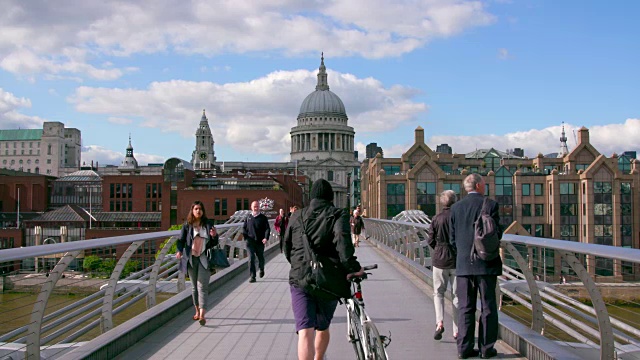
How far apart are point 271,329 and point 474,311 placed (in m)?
3.05

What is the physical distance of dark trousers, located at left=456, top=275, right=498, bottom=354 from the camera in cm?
673

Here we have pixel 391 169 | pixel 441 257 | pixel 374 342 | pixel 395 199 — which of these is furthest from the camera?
pixel 391 169

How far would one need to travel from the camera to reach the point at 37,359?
5984mm

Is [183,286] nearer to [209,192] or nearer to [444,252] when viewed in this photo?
[444,252]

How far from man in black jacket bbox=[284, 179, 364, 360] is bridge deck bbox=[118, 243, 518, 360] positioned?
164cm

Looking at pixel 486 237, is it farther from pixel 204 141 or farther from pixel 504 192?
pixel 204 141

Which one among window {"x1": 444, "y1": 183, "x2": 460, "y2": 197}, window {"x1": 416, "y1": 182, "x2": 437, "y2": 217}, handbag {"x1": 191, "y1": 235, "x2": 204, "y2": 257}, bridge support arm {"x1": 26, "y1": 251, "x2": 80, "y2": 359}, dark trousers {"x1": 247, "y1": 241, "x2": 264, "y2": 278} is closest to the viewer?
bridge support arm {"x1": 26, "y1": 251, "x2": 80, "y2": 359}

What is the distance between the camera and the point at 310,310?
571 cm

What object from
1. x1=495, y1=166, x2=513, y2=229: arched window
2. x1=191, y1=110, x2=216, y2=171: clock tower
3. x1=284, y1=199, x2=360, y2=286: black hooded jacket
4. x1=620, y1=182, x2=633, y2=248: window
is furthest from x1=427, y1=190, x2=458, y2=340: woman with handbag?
x1=191, y1=110, x2=216, y2=171: clock tower

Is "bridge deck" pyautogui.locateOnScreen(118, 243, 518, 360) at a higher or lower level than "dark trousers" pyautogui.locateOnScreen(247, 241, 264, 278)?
lower

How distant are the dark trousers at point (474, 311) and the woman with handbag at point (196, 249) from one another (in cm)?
388

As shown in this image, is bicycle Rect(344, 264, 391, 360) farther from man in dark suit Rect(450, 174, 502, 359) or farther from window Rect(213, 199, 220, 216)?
window Rect(213, 199, 220, 216)

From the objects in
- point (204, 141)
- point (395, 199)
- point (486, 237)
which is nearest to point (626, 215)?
point (395, 199)

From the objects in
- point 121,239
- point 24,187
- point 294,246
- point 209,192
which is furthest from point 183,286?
point 24,187
